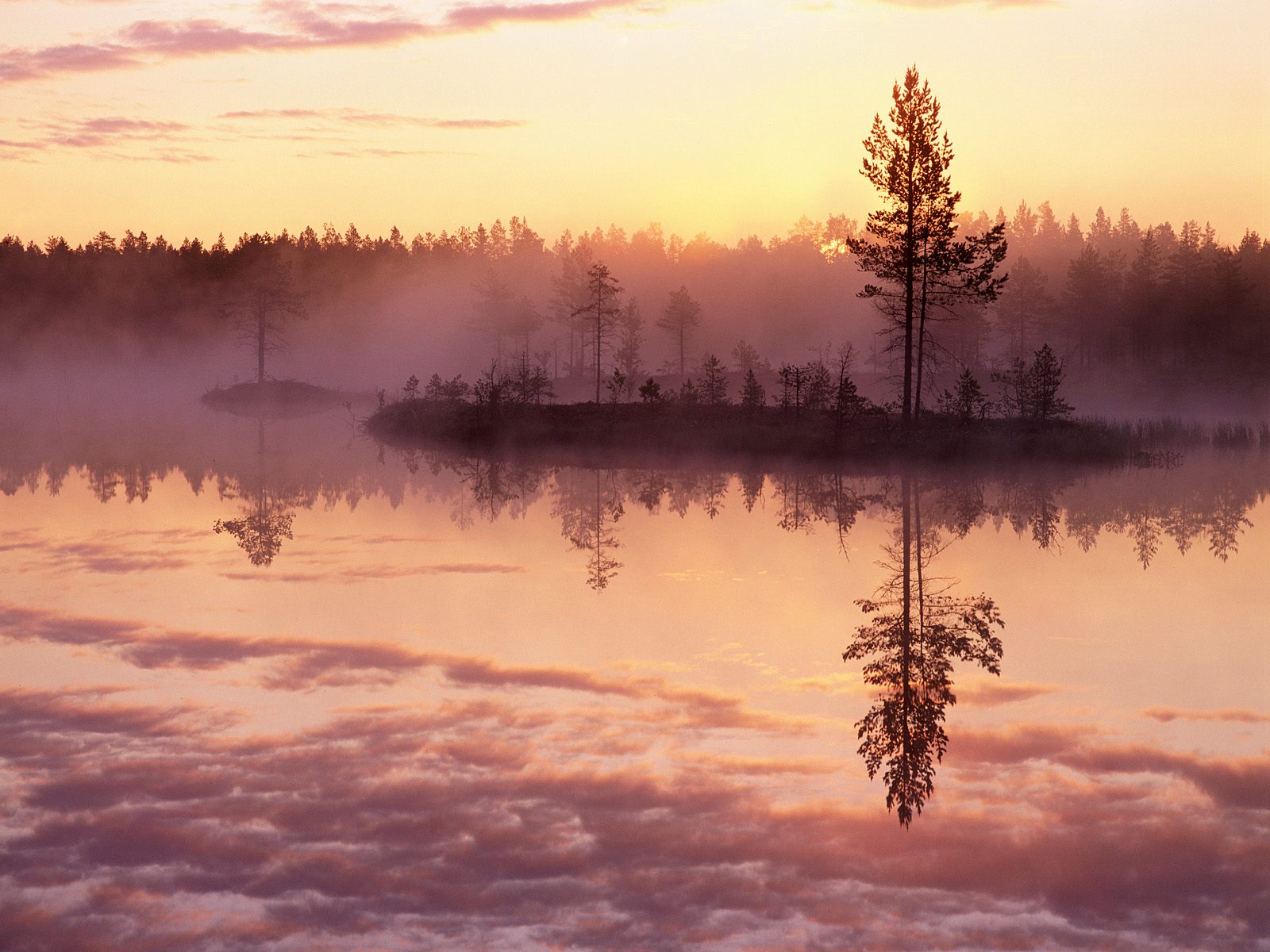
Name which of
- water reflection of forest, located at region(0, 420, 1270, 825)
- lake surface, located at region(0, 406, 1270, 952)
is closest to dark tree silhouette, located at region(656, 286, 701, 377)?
water reflection of forest, located at region(0, 420, 1270, 825)

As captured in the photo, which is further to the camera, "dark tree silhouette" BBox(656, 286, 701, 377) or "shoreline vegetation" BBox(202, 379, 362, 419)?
"dark tree silhouette" BBox(656, 286, 701, 377)

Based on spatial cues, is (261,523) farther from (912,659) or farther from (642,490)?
(912,659)

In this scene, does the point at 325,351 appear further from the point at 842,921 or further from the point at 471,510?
the point at 842,921

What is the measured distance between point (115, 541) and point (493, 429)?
3403cm

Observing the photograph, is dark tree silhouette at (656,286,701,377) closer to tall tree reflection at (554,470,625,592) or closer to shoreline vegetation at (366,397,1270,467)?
shoreline vegetation at (366,397,1270,467)

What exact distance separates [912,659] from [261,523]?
17132mm

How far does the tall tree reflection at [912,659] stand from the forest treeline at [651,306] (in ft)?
251

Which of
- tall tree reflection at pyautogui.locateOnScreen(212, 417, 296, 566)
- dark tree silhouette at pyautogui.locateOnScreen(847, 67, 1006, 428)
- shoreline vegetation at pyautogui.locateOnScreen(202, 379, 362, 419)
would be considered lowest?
tall tree reflection at pyautogui.locateOnScreen(212, 417, 296, 566)

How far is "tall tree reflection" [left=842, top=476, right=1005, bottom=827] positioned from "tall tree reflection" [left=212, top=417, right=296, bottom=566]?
10743 millimetres

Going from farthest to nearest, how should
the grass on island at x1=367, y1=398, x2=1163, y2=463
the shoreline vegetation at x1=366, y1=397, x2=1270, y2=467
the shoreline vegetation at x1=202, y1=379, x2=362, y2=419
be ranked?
1. the shoreline vegetation at x1=202, y1=379, x2=362, y2=419
2. the grass on island at x1=367, y1=398, x2=1163, y2=463
3. the shoreline vegetation at x1=366, y1=397, x2=1270, y2=467

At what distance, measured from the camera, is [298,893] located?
7859 mm

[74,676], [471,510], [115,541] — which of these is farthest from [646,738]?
[471,510]

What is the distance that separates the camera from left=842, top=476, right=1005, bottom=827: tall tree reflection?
402 inches

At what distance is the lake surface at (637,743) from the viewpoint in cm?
769
